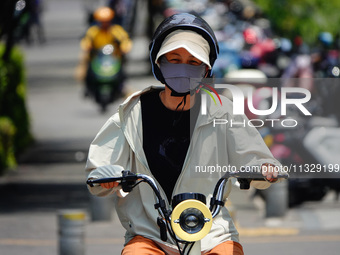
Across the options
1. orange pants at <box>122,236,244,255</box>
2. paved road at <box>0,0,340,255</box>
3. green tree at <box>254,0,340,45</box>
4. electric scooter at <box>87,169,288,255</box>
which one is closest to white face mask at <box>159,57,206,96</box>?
electric scooter at <box>87,169,288,255</box>

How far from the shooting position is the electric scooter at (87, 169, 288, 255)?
3.99m

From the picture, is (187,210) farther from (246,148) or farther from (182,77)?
(182,77)

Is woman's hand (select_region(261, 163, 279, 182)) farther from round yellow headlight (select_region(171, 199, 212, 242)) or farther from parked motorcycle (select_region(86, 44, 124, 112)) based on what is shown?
parked motorcycle (select_region(86, 44, 124, 112))

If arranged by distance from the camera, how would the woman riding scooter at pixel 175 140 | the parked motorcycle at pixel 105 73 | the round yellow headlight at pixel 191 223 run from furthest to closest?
the parked motorcycle at pixel 105 73
the woman riding scooter at pixel 175 140
the round yellow headlight at pixel 191 223

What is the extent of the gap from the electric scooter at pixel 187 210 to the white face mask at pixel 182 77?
488 mm

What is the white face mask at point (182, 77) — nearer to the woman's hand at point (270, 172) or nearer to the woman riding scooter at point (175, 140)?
the woman riding scooter at point (175, 140)

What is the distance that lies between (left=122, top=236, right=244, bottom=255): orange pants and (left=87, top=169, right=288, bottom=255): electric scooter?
12 cm

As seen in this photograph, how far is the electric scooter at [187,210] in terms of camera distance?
3990mm

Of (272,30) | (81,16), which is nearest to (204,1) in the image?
(81,16)

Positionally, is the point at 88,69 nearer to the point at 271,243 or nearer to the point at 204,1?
the point at 271,243

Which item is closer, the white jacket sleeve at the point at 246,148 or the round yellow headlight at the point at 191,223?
the round yellow headlight at the point at 191,223

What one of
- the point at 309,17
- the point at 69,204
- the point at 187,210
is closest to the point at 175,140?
the point at 187,210

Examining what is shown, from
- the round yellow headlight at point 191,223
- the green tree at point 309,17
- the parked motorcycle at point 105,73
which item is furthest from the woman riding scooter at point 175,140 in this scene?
the green tree at point 309,17

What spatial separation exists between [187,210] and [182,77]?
0.77 meters
